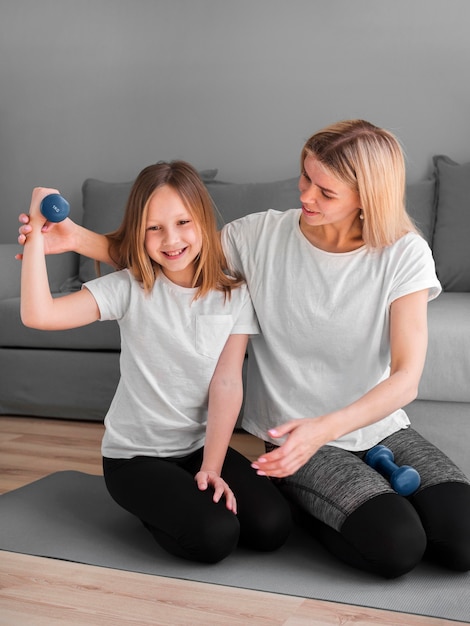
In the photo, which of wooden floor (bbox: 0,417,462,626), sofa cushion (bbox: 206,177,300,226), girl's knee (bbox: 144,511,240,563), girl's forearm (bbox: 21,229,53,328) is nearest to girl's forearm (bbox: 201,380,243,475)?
girl's knee (bbox: 144,511,240,563)

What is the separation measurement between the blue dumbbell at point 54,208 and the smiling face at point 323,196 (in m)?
0.46

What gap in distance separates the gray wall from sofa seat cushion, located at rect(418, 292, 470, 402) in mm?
1204

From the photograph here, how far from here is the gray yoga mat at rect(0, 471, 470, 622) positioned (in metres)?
1.45

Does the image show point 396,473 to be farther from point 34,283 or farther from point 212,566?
point 34,283

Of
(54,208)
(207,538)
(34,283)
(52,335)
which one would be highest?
(54,208)

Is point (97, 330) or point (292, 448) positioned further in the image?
point (97, 330)

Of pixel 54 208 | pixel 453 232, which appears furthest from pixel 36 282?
pixel 453 232

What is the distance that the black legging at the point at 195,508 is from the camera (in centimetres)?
156

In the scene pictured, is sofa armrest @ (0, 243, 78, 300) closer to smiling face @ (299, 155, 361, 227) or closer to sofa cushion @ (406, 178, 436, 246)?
sofa cushion @ (406, 178, 436, 246)

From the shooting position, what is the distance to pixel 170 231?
1.68 m

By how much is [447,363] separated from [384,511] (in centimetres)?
70

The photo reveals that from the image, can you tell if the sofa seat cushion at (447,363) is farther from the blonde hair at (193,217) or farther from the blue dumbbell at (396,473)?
the blonde hair at (193,217)

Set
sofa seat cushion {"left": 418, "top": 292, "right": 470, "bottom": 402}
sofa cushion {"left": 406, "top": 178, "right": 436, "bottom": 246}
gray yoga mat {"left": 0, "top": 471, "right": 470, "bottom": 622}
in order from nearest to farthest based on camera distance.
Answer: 1. gray yoga mat {"left": 0, "top": 471, "right": 470, "bottom": 622}
2. sofa seat cushion {"left": 418, "top": 292, "right": 470, "bottom": 402}
3. sofa cushion {"left": 406, "top": 178, "right": 436, "bottom": 246}

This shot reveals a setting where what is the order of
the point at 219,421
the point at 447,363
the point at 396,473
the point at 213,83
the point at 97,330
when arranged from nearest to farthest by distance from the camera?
the point at 396,473 → the point at 219,421 → the point at 447,363 → the point at 97,330 → the point at 213,83
